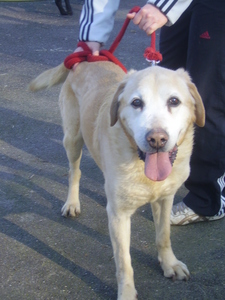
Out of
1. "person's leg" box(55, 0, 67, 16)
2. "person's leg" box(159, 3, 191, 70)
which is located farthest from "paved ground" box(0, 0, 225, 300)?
"person's leg" box(55, 0, 67, 16)

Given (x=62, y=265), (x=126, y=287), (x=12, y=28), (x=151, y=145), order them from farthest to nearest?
(x=12, y=28) → (x=62, y=265) → (x=126, y=287) → (x=151, y=145)

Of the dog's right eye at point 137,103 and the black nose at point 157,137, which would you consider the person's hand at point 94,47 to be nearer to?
the dog's right eye at point 137,103

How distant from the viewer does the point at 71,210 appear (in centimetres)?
352

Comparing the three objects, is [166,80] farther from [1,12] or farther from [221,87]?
[1,12]

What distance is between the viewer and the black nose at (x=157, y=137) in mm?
2229

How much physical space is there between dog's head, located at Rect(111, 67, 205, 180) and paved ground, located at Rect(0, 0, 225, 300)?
0.88m

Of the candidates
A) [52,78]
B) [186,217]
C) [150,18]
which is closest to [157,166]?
[150,18]

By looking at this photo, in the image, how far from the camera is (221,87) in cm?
301

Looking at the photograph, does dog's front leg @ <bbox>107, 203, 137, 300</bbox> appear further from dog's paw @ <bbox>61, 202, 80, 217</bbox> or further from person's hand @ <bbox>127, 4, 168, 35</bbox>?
person's hand @ <bbox>127, 4, 168, 35</bbox>

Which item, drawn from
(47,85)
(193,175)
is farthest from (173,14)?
(47,85)

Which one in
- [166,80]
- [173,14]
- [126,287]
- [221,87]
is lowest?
[126,287]

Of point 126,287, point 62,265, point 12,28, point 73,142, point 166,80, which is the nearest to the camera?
point 166,80

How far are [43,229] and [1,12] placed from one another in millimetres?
7775

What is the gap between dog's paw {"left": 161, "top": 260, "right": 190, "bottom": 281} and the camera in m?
2.86
